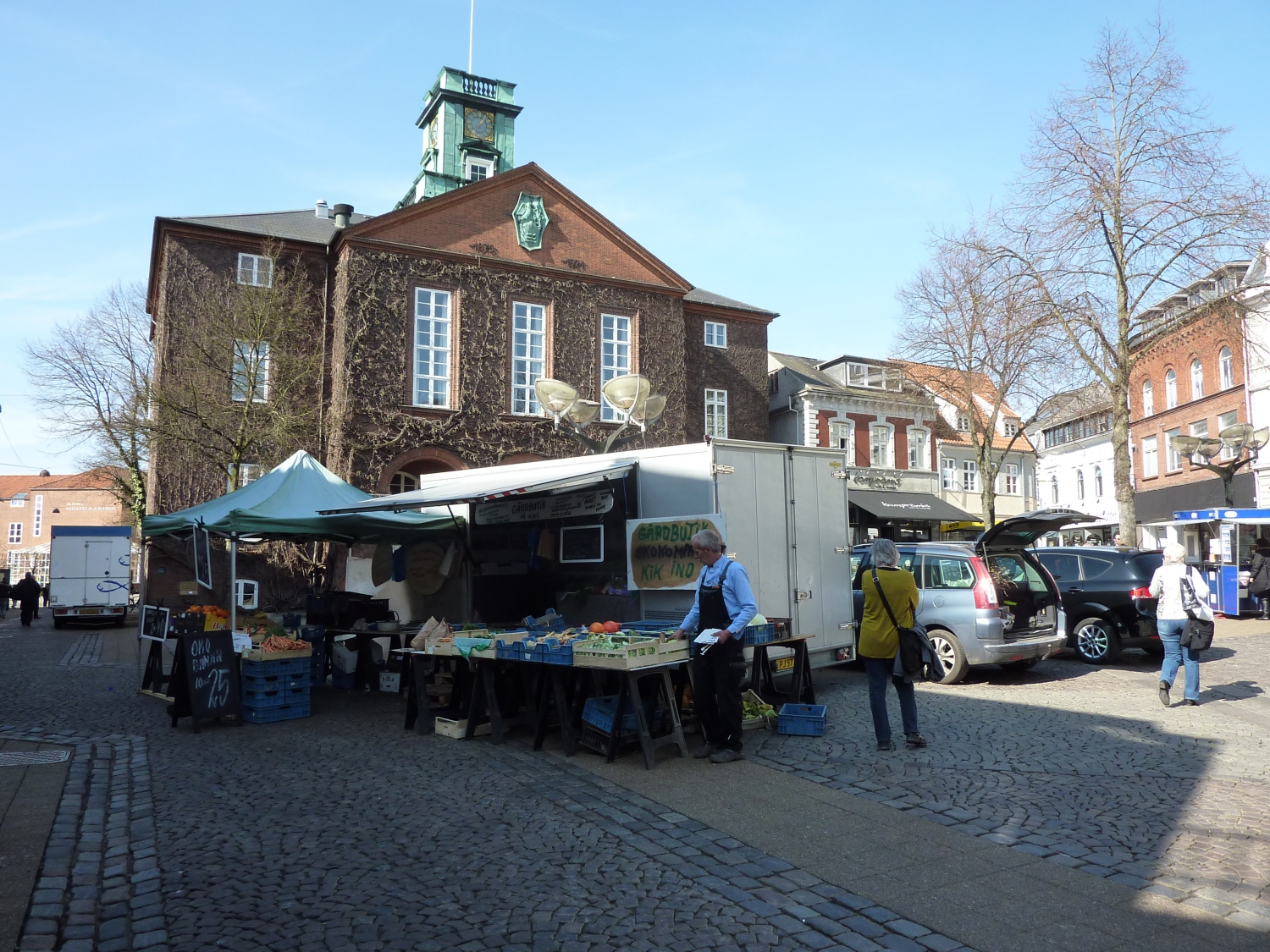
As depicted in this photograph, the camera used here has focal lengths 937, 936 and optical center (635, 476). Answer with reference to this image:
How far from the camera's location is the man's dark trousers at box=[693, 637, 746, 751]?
7691 millimetres

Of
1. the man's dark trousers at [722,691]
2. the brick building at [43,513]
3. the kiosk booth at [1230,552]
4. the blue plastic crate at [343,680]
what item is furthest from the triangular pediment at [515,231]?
the brick building at [43,513]

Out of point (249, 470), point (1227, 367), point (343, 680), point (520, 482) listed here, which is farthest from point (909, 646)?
point (1227, 367)

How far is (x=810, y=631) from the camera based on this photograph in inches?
418

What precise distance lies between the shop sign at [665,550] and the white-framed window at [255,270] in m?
20.2

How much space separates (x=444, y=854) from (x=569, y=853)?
28.5 inches

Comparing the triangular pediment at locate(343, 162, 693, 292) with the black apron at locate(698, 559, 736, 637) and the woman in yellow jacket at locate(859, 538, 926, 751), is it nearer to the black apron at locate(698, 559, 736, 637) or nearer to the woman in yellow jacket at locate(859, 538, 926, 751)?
the black apron at locate(698, 559, 736, 637)

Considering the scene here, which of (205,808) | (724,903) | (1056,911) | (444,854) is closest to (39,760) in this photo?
(205,808)

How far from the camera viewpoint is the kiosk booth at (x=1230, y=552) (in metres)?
20.8

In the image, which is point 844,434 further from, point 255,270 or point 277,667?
point 277,667

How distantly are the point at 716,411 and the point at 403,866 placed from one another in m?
29.3

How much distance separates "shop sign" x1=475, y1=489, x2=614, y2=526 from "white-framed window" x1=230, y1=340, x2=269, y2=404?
13253 mm

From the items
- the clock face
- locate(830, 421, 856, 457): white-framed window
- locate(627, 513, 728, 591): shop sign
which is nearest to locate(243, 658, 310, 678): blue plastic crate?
locate(627, 513, 728, 591): shop sign

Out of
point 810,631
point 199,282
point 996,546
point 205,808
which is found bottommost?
point 205,808

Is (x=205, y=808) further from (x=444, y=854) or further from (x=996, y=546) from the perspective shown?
(x=996, y=546)
